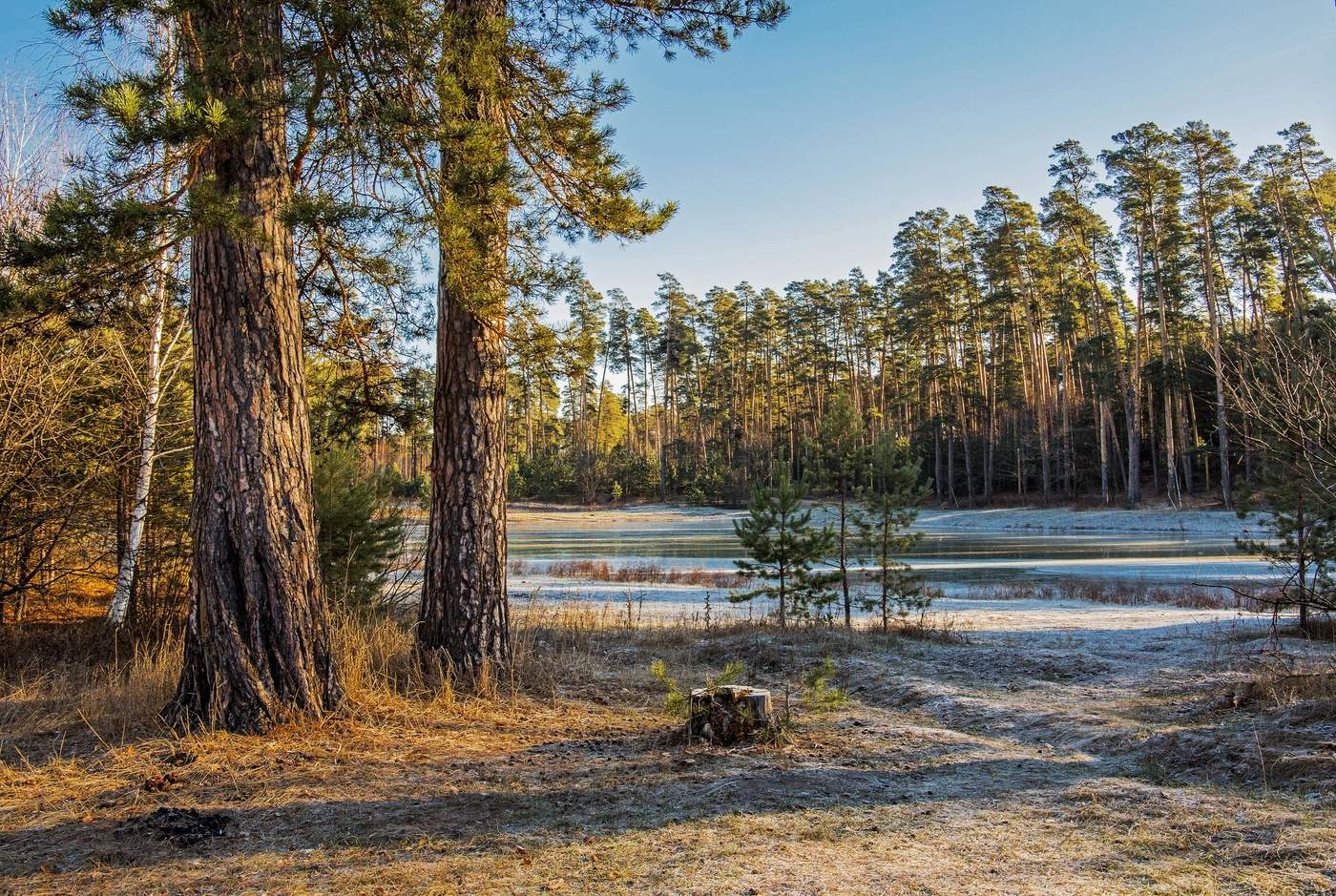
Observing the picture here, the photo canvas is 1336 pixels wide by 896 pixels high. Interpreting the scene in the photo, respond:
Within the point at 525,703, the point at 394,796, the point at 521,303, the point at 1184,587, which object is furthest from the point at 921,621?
the point at 1184,587

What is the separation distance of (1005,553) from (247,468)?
2493 cm

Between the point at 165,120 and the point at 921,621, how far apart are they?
9.48 meters

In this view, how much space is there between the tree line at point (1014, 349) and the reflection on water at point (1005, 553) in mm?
3177

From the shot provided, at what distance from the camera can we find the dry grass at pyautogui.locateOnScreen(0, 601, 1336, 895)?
116 inches

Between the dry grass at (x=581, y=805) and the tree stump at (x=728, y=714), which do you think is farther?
the tree stump at (x=728, y=714)

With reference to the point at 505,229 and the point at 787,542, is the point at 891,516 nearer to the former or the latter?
the point at 787,542

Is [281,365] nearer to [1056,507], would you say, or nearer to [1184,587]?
[1184,587]

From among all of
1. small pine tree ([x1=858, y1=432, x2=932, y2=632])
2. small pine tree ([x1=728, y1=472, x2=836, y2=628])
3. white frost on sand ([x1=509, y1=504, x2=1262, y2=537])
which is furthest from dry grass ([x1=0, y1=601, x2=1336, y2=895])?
white frost on sand ([x1=509, y1=504, x2=1262, y2=537])

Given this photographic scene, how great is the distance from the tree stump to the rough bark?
224 centimetres

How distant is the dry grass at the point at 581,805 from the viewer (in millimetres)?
2951

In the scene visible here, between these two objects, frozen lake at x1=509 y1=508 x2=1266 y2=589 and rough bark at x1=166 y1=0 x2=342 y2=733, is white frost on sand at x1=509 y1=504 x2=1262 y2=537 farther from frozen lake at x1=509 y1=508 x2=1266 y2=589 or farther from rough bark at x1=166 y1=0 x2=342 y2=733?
rough bark at x1=166 y1=0 x2=342 y2=733

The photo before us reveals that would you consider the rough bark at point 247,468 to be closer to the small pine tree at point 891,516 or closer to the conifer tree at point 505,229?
the conifer tree at point 505,229

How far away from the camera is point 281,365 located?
4863 mm

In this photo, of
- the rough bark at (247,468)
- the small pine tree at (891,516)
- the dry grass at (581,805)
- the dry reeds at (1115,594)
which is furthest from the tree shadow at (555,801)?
the dry reeds at (1115,594)
